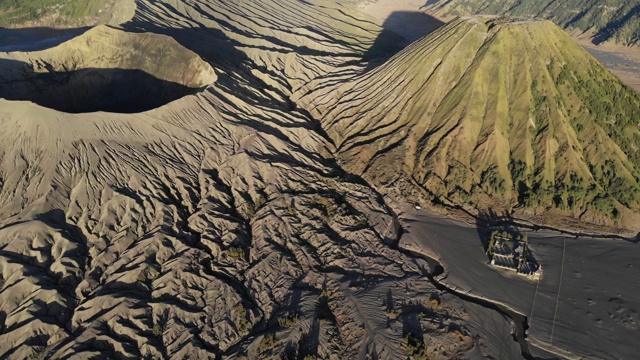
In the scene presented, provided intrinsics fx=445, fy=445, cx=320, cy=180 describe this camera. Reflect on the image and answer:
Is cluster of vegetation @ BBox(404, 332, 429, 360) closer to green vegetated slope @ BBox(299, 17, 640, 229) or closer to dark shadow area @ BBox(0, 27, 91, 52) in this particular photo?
green vegetated slope @ BBox(299, 17, 640, 229)

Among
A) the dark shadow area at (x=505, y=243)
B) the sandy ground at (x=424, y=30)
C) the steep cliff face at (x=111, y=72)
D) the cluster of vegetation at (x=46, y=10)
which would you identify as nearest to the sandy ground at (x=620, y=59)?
the sandy ground at (x=424, y=30)

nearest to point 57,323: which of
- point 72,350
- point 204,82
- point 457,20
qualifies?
point 72,350

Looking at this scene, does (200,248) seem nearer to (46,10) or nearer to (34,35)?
(34,35)

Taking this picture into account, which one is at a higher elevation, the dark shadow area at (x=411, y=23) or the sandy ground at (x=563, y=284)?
the dark shadow area at (x=411, y=23)

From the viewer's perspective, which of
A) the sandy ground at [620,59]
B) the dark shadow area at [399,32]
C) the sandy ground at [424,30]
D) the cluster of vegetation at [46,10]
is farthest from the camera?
the cluster of vegetation at [46,10]

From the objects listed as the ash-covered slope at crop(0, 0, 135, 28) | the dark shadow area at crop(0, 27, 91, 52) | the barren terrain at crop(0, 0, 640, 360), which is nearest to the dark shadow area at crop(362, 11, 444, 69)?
the barren terrain at crop(0, 0, 640, 360)

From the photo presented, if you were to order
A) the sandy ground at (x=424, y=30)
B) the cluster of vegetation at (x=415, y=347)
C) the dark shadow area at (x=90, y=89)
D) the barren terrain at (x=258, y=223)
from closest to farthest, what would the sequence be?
the cluster of vegetation at (x=415, y=347) → the barren terrain at (x=258, y=223) → the dark shadow area at (x=90, y=89) → the sandy ground at (x=424, y=30)

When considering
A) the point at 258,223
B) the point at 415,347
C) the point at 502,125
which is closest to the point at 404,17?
the point at 502,125

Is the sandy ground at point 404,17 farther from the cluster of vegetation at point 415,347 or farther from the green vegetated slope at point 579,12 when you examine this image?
the cluster of vegetation at point 415,347
